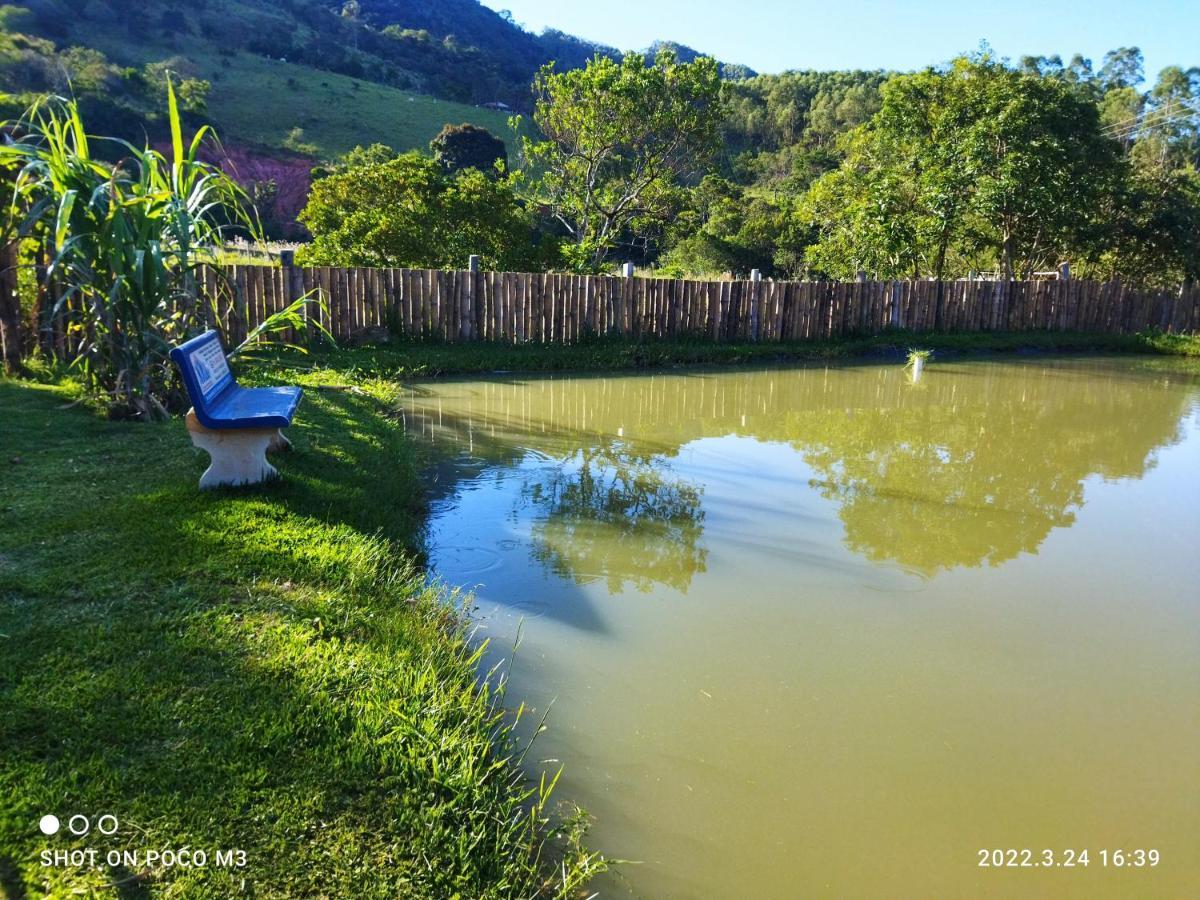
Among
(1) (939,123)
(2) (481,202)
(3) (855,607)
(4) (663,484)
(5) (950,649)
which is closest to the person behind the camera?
(5) (950,649)

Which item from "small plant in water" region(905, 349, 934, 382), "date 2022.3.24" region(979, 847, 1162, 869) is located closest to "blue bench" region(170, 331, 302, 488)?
"date 2022.3.24" region(979, 847, 1162, 869)

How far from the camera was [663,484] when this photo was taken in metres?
5.71

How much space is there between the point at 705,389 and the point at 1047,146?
10.2 metres

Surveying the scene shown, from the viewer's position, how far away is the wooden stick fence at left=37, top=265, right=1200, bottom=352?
10.5 meters

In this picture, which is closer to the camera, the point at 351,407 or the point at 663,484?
the point at 663,484

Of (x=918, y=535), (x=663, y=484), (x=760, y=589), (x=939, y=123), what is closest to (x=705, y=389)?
(x=663, y=484)

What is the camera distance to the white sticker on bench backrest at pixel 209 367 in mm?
3879

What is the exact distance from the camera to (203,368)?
13.4 feet

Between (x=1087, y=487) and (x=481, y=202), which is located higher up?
(x=481, y=202)

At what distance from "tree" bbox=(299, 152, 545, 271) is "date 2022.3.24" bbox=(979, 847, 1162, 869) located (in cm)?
1190

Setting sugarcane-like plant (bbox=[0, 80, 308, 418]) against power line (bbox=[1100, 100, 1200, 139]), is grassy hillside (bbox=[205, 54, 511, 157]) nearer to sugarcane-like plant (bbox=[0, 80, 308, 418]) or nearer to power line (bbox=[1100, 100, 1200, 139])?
sugarcane-like plant (bbox=[0, 80, 308, 418])

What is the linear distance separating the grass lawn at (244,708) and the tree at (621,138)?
11480mm

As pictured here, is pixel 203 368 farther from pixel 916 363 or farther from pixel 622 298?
pixel 916 363

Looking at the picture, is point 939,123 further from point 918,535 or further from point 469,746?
point 469,746
